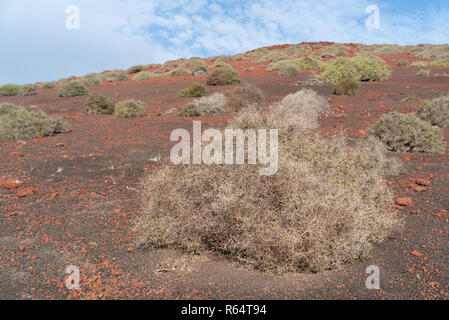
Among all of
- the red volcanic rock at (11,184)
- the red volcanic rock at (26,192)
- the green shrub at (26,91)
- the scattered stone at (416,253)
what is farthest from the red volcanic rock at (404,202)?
the green shrub at (26,91)

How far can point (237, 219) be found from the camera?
3.78 m

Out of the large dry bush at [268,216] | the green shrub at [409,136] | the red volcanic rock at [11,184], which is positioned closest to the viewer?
the large dry bush at [268,216]

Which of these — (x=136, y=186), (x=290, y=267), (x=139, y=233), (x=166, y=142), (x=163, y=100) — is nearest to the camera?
(x=290, y=267)

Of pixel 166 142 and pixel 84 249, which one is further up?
pixel 166 142

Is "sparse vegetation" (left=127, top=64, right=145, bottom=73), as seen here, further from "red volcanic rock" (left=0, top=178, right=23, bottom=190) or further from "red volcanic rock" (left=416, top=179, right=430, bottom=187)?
"red volcanic rock" (left=416, top=179, right=430, bottom=187)

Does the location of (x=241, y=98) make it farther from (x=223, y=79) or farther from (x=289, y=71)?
(x=289, y=71)

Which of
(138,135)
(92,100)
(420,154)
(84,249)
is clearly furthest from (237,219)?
(92,100)

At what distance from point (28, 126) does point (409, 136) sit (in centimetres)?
1074

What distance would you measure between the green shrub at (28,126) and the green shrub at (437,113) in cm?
1140

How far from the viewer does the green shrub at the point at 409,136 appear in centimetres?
805

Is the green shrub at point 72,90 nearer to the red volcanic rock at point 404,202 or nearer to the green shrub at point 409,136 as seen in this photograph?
the green shrub at point 409,136

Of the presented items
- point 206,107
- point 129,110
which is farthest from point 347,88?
point 129,110
